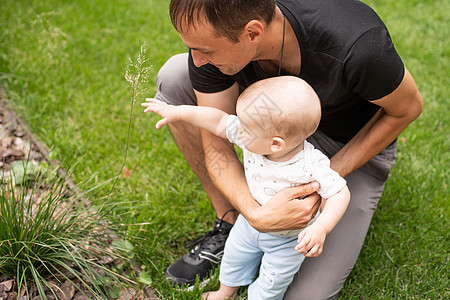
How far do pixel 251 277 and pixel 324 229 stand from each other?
0.63 m

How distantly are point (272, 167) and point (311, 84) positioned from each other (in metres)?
0.37

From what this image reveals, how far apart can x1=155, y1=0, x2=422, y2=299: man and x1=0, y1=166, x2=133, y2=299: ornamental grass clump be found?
356mm

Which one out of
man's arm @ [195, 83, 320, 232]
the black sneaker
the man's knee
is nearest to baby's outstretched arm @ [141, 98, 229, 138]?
man's arm @ [195, 83, 320, 232]

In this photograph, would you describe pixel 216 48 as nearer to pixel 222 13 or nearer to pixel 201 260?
pixel 222 13

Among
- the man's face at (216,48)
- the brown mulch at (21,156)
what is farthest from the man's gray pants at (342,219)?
the brown mulch at (21,156)

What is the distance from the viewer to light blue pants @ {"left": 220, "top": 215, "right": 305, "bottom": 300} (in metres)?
1.84

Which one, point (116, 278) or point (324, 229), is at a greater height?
point (324, 229)

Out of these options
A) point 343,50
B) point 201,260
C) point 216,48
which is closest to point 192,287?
point 201,260

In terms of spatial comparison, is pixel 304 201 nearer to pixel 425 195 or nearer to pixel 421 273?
pixel 421 273

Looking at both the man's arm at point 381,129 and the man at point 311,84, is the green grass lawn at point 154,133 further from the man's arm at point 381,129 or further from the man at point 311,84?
the man's arm at point 381,129

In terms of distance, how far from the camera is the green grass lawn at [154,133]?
2238 mm

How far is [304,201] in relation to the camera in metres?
1.75

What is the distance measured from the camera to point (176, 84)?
220 cm

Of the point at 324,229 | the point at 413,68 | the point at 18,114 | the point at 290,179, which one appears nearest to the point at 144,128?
the point at 18,114
